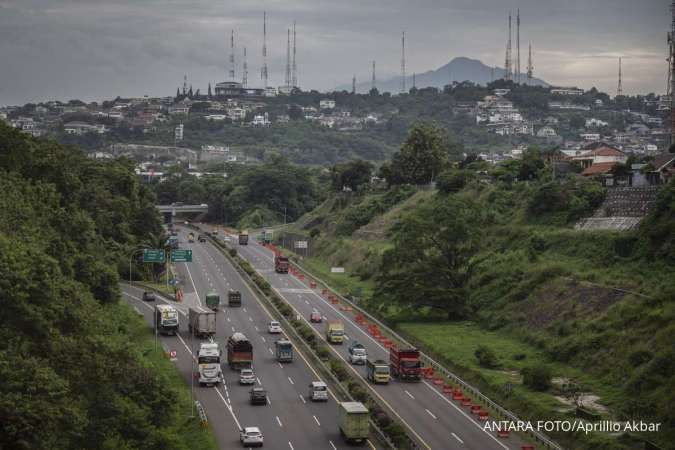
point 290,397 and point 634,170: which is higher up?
point 634,170

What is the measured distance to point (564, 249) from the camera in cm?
8894

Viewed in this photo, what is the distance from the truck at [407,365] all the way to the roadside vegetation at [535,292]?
3047 millimetres

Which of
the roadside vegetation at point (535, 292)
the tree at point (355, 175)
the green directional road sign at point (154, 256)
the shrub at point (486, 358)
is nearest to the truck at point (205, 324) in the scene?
the green directional road sign at point (154, 256)

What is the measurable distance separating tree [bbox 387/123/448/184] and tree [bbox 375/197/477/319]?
64586mm

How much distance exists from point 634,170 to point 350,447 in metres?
67.4

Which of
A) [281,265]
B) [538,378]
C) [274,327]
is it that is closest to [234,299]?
[274,327]

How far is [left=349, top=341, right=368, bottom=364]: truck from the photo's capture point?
70062 mm

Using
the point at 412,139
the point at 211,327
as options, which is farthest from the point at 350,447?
the point at 412,139

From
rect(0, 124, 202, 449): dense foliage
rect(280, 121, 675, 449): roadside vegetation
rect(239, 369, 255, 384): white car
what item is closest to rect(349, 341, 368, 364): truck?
rect(280, 121, 675, 449): roadside vegetation

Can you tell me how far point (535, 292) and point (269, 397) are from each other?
92.5 feet

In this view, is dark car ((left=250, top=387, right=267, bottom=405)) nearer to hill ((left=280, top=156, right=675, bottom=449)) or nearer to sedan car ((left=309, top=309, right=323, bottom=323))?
hill ((left=280, top=156, right=675, bottom=449))

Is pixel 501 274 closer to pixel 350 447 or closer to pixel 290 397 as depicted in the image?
pixel 290 397

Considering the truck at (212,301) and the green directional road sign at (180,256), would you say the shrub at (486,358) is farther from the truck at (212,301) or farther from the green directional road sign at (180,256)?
the truck at (212,301)

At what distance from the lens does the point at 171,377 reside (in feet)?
206
